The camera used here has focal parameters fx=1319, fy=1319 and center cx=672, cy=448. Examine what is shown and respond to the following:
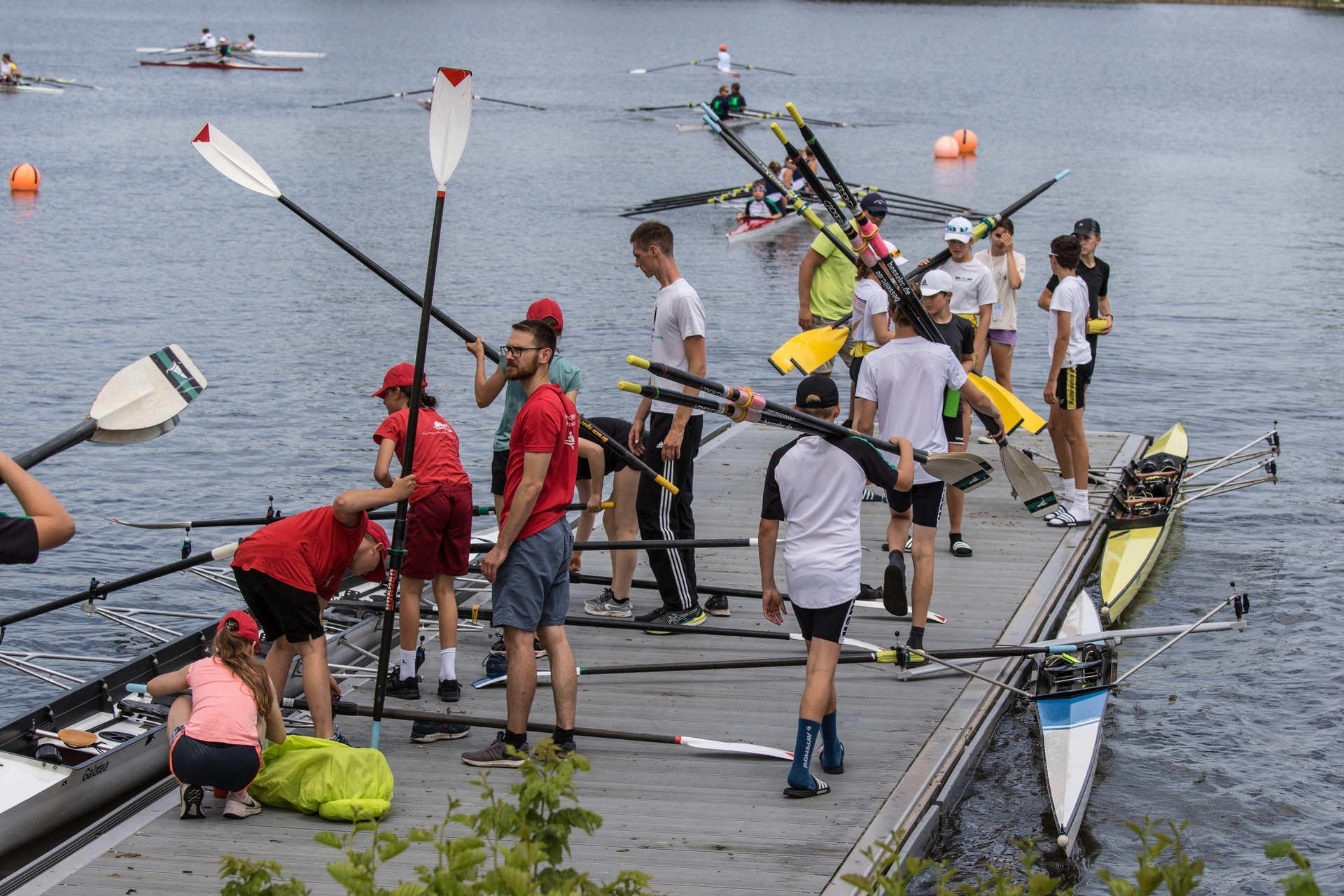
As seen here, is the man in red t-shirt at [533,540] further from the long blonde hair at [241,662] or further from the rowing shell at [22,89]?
the rowing shell at [22,89]

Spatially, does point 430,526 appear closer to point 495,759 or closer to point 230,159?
point 495,759

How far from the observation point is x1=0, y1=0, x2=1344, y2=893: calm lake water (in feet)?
28.1

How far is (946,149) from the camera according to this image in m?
38.0

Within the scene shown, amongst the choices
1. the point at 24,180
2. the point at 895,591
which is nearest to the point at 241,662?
the point at 895,591

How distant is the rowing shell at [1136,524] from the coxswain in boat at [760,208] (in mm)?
16188

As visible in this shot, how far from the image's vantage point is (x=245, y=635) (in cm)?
552

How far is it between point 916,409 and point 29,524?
4510 mm

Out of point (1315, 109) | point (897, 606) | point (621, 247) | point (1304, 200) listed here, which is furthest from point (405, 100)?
point (897, 606)

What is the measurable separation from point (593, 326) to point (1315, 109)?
39.8m

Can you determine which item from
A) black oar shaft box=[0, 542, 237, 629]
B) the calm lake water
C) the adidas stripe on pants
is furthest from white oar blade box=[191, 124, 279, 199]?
the calm lake water

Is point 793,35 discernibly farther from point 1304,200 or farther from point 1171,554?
point 1171,554

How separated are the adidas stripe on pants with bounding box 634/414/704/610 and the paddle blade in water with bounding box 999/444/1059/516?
8.45 ft

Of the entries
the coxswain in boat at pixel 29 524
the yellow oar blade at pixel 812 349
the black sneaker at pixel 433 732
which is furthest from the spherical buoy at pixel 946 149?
the coxswain in boat at pixel 29 524

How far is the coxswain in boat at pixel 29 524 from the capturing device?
391 cm
